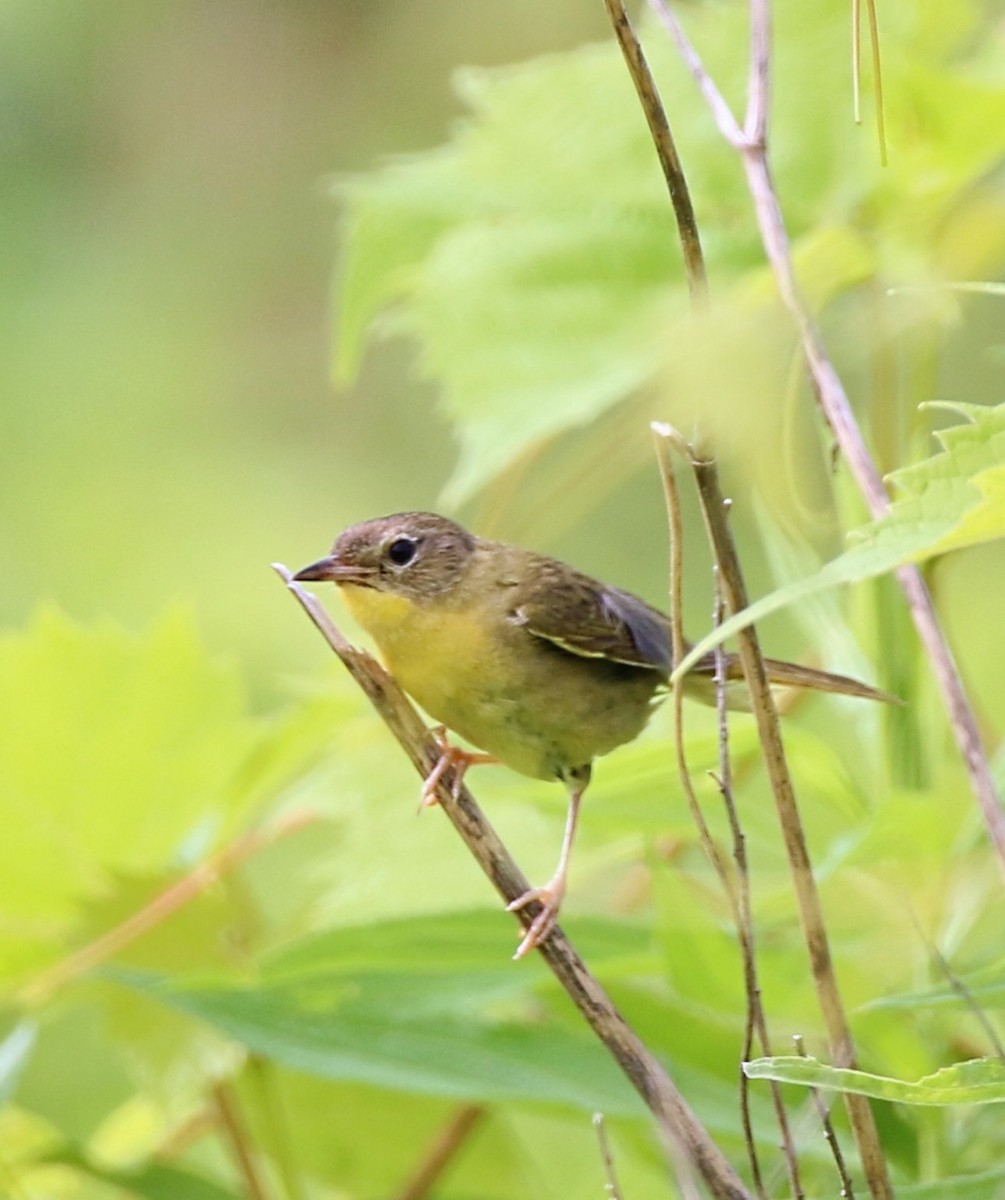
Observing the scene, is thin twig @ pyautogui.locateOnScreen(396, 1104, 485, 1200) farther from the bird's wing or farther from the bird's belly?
the bird's wing

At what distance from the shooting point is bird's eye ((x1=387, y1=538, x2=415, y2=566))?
211 cm

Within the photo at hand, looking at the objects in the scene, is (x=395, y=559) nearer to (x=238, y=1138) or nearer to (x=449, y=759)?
(x=449, y=759)

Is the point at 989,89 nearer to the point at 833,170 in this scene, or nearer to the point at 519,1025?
the point at 833,170

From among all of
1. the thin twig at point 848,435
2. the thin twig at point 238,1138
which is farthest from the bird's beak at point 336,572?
the thin twig at point 848,435

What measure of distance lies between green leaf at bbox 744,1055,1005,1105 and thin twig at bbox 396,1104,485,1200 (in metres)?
0.97

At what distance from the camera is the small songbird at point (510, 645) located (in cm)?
186

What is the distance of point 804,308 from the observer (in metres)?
1.32

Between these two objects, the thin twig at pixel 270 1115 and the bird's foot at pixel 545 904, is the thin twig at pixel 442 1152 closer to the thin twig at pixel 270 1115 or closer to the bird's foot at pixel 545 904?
the thin twig at pixel 270 1115

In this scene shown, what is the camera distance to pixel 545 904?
174cm

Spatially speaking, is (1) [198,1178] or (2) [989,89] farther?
(2) [989,89]

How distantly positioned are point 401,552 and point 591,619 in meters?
0.27

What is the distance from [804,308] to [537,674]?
751 millimetres

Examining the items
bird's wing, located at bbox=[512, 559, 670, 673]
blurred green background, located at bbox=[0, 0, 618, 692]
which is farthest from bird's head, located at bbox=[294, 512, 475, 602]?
blurred green background, located at bbox=[0, 0, 618, 692]

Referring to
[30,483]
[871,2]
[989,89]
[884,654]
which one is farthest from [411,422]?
[871,2]
